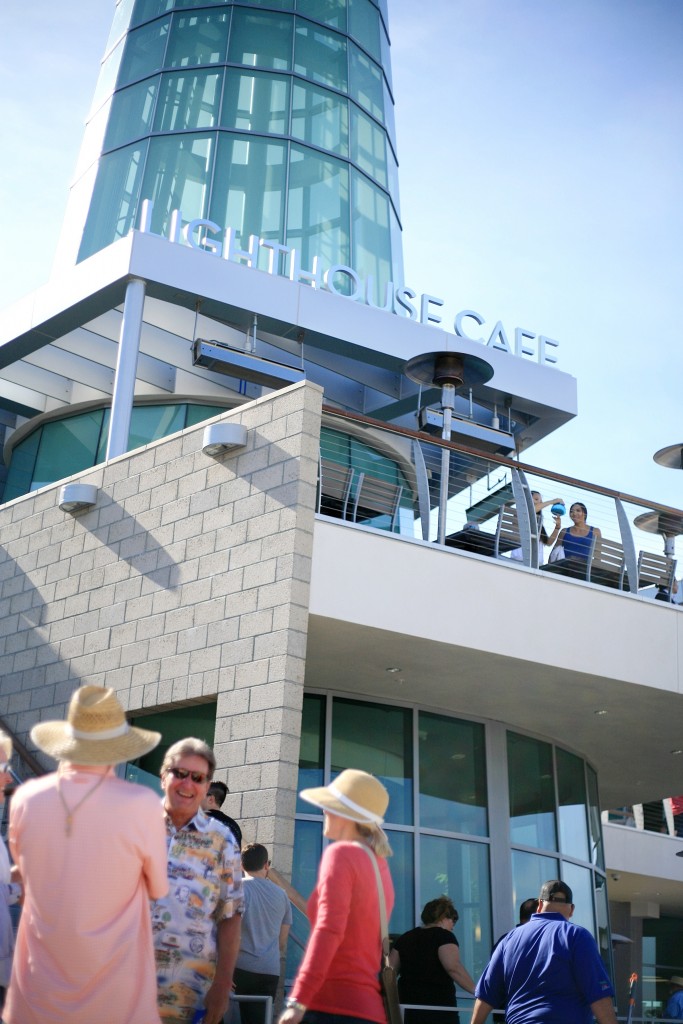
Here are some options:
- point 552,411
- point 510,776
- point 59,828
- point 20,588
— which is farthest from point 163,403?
point 59,828

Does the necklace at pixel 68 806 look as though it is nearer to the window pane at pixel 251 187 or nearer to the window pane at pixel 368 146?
the window pane at pixel 251 187

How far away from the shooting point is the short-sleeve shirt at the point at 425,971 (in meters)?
7.14

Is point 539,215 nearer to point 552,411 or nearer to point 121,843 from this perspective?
point 552,411

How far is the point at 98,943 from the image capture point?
3.27 metres

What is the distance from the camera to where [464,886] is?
38.4ft

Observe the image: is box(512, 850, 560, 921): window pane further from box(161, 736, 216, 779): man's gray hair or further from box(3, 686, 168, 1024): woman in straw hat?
box(3, 686, 168, 1024): woman in straw hat

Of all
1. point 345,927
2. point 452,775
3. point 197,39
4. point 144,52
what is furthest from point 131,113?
point 345,927

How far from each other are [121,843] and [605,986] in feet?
10.2

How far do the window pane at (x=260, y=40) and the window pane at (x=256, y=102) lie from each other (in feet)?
1.05

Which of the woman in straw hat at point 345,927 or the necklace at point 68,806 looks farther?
the woman in straw hat at point 345,927

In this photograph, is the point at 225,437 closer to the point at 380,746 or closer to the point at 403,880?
the point at 380,746

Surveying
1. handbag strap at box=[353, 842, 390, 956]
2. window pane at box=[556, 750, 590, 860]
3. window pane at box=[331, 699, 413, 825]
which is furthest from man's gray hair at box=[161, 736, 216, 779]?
window pane at box=[556, 750, 590, 860]

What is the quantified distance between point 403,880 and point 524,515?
3849 millimetres

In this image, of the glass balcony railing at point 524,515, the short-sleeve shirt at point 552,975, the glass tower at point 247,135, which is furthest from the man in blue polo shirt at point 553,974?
the glass tower at point 247,135
